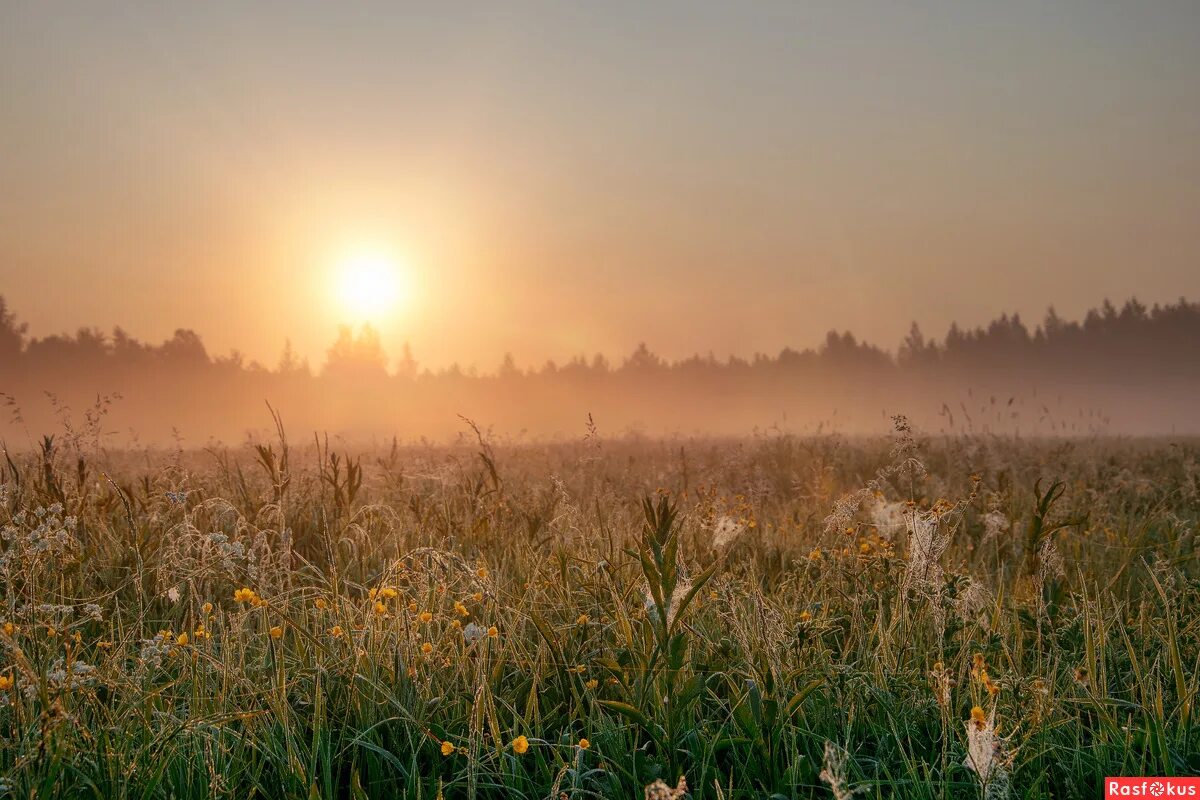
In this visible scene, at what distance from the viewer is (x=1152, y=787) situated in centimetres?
220

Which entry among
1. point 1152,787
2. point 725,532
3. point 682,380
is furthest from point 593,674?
point 682,380

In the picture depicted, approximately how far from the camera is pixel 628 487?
8.37 metres

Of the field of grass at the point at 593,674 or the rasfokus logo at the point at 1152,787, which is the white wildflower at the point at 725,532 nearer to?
the field of grass at the point at 593,674

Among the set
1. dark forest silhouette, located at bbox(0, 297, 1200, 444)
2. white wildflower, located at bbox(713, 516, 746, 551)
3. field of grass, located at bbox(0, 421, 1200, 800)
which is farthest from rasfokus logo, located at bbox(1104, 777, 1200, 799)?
dark forest silhouette, located at bbox(0, 297, 1200, 444)

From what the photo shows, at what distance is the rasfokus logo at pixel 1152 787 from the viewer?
2.18 m

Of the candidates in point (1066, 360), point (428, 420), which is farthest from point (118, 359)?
point (1066, 360)

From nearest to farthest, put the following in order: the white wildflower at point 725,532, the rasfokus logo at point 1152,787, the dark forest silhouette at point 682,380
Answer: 1. the rasfokus logo at point 1152,787
2. the white wildflower at point 725,532
3. the dark forest silhouette at point 682,380

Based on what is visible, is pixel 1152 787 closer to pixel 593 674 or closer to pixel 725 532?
pixel 593 674

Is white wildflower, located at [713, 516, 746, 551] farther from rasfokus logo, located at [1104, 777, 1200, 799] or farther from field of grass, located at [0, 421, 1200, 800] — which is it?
rasfokus logo, located at [1104, 777, 1200, 799]

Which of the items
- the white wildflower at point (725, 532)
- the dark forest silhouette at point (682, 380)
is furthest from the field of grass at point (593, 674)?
the dark forest silhouette at point (682, 380)

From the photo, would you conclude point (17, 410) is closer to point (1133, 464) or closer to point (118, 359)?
point (1133, 464)

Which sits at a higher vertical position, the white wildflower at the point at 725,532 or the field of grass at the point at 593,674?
the white wildflower at the point at 725,532

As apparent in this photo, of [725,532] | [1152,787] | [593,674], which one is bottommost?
[1152,787]

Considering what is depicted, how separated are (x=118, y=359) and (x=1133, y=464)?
288 ft
